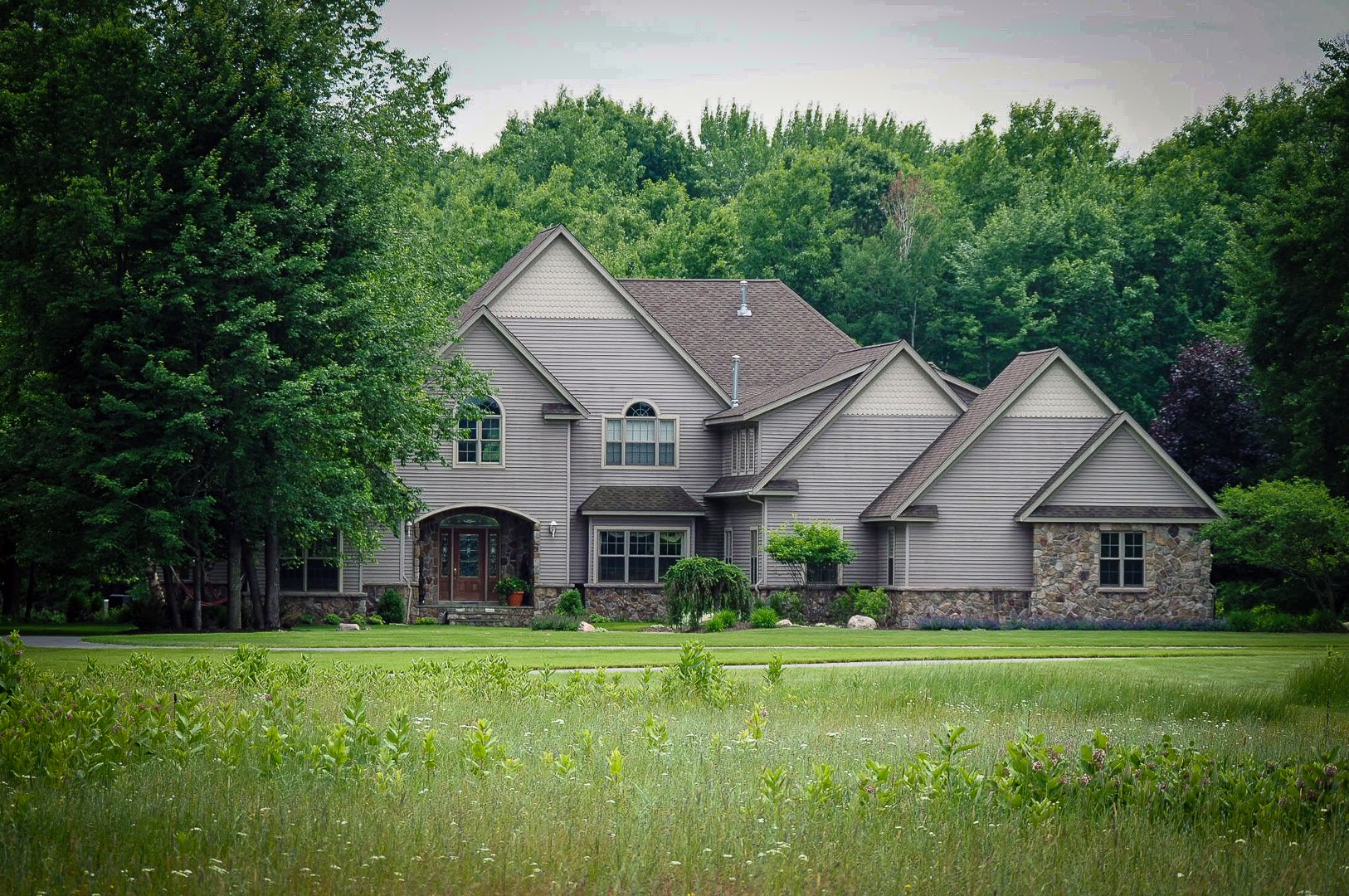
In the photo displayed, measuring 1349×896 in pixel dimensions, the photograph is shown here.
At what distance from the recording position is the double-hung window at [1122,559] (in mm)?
39906

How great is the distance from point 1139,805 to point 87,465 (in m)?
25.0

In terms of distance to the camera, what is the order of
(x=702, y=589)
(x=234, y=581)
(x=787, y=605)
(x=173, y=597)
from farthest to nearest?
(x=787, y=605) < (x=702, y=589) < (x=173, y=597) < (x=234, y=581)

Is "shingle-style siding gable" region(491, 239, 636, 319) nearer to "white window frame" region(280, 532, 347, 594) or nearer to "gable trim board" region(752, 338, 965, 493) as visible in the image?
"gable trim board" region(752, 338, 965, 493)

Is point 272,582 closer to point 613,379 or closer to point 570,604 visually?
point 570,604

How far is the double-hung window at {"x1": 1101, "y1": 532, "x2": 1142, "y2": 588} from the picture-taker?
39.9 meters

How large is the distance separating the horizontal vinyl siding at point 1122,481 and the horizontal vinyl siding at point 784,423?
6.92 m

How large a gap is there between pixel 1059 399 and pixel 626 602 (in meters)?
12.9

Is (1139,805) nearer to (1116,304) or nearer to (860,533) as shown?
(860,533)

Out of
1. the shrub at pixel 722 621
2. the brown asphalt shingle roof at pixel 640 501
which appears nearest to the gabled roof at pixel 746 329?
the brown asphalt shingle roof at pixel 640 501

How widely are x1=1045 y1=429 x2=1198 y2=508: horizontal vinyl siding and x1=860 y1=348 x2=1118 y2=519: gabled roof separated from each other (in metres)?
1.60

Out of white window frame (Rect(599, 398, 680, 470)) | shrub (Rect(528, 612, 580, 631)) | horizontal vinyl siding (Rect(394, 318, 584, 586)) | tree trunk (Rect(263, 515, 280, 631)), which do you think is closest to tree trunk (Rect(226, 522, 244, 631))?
tree trunk (Rect(263, 515, 280, 631))

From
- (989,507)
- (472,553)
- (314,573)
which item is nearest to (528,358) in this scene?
(472,553)

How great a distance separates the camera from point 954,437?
134ft

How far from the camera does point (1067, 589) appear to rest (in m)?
39.8
